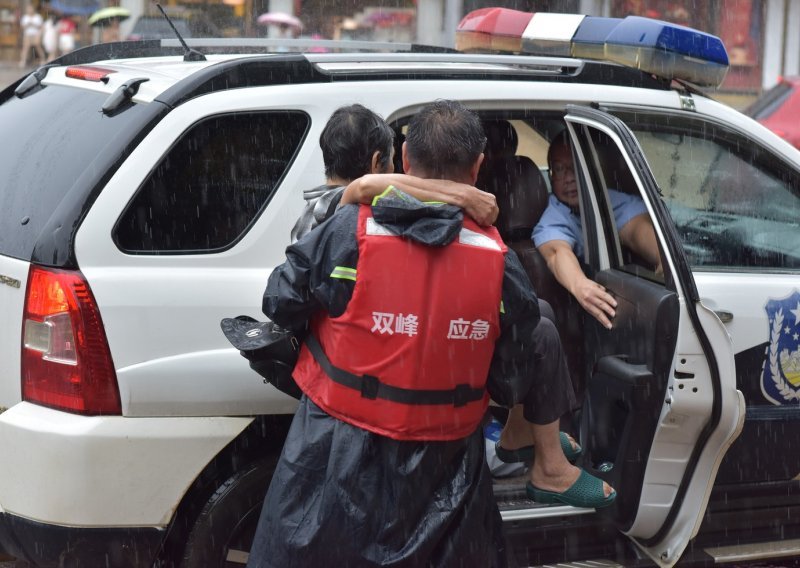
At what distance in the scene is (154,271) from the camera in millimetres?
3057

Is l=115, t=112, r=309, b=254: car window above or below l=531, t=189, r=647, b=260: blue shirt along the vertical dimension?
above

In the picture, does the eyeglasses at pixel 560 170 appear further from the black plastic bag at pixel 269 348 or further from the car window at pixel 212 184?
the black plastic bag at pixel 269 348

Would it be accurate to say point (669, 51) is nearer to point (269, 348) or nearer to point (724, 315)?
point (724, 315)

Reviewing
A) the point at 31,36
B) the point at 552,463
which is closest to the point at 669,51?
the point at 552,463

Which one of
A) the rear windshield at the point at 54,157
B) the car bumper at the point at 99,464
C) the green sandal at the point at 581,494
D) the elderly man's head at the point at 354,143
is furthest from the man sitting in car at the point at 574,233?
the rear windshield at the point at 54,157

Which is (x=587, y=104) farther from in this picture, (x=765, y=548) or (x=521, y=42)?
(x=765, y=548)

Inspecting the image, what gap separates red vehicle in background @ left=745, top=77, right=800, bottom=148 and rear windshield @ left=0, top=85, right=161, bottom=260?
924cm

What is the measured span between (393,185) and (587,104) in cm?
131

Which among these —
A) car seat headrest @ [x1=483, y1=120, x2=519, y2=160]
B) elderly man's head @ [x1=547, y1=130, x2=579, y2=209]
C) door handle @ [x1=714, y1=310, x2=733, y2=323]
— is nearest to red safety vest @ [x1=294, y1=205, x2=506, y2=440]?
door handle @ [x1=714, y1=310, x2=733, y2=323]

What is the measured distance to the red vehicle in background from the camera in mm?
11523

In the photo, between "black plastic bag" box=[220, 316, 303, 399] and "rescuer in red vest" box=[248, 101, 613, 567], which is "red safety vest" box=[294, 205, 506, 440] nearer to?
"rescuer in red vest" box=[248, 101, 613, 567]

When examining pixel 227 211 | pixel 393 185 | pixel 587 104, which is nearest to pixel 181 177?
pixel 227 211

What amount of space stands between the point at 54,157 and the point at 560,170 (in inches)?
73.0

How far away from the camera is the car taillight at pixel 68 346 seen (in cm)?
296
